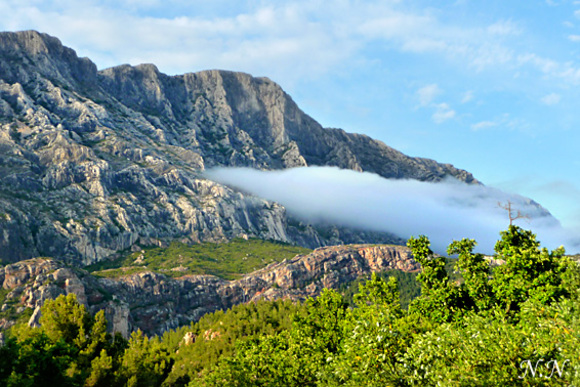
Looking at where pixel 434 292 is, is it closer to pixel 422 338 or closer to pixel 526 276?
pixel 526 276

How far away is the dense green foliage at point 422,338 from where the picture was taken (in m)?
27.8

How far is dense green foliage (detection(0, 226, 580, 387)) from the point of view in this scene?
91.0ft

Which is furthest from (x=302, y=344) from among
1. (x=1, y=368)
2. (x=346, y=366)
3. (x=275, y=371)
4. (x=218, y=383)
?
(x=1, y=368)

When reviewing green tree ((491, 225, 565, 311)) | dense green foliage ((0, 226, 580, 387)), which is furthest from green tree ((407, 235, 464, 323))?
green tree ((491, 225, 565, 311))

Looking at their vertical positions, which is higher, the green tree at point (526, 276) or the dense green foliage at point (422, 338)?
the green tree at point (526, 276)

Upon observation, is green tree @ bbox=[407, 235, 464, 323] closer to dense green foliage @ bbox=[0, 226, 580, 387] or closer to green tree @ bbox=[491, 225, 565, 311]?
dense green foliage @ bbox=[0, 226, 580, 387]

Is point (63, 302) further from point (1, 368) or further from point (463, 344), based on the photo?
point (463, 344)

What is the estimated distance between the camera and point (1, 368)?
45.5 m

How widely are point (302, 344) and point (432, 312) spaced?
1974cm

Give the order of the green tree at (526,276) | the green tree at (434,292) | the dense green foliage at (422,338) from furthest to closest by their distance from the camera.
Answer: the green tree at (434,292)
the green tree at (526,276)
the dense green foliage at (422,338)

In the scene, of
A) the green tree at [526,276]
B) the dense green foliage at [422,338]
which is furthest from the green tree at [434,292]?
the green tree at [526,276]

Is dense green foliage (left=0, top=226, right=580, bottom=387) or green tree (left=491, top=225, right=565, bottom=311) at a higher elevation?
green tree (left=491, top=225, right=565, bottom=311)

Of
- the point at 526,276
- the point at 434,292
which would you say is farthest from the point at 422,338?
the point at 526,276

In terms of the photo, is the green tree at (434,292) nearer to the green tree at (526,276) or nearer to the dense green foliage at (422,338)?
the dense green foliage at (422,338)
